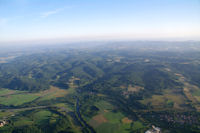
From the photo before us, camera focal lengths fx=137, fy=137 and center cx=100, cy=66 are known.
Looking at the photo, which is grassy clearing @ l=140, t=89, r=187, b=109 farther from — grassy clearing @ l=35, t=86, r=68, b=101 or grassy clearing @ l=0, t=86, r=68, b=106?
grassy clearing @ l=0, t=86, r=68, b=106

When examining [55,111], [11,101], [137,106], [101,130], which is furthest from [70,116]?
[11,101]

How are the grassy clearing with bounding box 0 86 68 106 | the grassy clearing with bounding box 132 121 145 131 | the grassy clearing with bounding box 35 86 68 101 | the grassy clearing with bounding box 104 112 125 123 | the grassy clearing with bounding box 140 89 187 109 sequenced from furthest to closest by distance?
1. the grassy clearing with bounding box 35 86 68 101
2. the grassy clearing with bounding box 0 86 68 106
3. the grassy clearing with bounding box 140 89 187 109
4. the grassy clearing with bounding box 104 112 125 123
5. the grassy clearing with bounding box 132 121 145 131

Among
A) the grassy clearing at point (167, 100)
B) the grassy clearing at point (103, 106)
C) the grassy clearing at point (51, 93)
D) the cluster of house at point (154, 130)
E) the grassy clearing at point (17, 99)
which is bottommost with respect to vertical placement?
the grassy clearing at point (17, 99)

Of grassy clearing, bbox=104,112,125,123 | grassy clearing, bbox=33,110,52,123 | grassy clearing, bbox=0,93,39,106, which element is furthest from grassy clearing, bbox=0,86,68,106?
grassy clearing, bbox=104,112,125,123

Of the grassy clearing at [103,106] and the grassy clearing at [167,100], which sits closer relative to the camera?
the grassy clearing at [167,100]

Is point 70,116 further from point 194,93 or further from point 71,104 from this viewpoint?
point 194,93

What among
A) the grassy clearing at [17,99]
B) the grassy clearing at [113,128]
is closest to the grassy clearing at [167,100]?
the grassy clearing at [113,128]

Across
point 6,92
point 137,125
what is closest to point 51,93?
point 6,92

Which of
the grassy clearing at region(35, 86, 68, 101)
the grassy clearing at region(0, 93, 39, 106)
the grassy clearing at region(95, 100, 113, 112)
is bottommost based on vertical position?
the grassy clearing at region(0, 93, 39, 106)

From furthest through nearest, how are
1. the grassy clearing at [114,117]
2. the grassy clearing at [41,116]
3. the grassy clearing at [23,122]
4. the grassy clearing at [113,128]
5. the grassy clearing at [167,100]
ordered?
1. the grassy clearing at [167,100]
2. the grassy clearing at [41,116]
3. the grassy clearing at [114,117]
4. the grassy clearing at [23,122]
5. the grassy clearing at [113,128]

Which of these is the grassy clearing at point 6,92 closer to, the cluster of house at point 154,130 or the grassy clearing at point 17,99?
the grassy clearing at point 17,99

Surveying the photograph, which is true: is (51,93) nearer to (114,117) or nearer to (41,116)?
(41,116)
